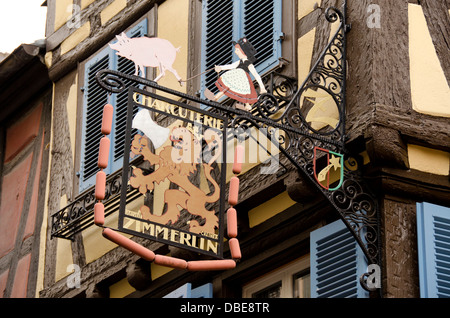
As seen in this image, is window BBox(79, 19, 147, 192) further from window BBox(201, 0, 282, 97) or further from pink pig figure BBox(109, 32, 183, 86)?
pink pig figure BBox(109, 32, 183, 86)

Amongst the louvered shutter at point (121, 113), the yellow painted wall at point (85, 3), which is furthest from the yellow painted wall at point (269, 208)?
the yellow painted wall at point (85, 3)

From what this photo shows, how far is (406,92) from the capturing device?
998cm

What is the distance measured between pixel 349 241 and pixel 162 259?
1438 mm

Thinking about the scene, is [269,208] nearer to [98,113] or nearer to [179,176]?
[179,176]

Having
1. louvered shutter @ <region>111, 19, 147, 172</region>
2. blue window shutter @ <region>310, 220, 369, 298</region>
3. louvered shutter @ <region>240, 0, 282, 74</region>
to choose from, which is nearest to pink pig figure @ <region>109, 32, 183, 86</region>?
louvered shutter @ <region>240, 0, 282, 74</region>

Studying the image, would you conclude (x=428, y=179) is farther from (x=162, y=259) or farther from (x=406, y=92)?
(x=162, y=259)


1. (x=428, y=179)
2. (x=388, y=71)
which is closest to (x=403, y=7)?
(x=388, y=71)

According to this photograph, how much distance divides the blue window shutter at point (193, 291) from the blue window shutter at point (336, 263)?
1.30 m

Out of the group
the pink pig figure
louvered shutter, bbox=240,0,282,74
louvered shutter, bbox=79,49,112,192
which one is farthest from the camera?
louvered shutter, bbox=79,49,112,192

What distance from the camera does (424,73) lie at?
33.3ft

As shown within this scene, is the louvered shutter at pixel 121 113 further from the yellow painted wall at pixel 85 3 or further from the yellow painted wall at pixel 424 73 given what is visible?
the yellow painted wall at pixel 424 73

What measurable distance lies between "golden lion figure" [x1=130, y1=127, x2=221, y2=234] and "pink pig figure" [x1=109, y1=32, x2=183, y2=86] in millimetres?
605

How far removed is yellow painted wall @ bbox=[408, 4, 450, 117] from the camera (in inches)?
395

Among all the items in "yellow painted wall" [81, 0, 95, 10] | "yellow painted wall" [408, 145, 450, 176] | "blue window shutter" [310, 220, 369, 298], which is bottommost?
"blue window shutter" [310, 220, 369, 298]
